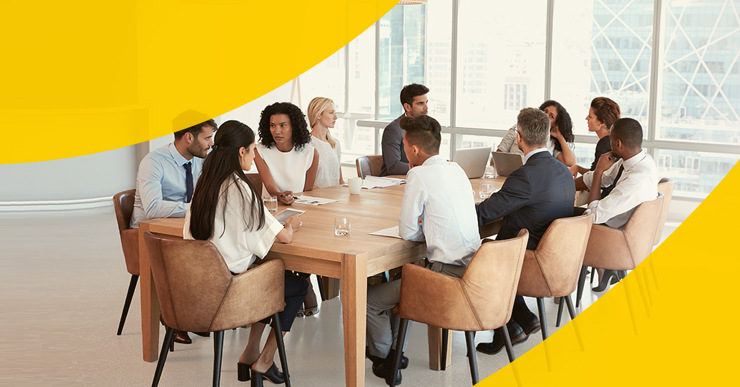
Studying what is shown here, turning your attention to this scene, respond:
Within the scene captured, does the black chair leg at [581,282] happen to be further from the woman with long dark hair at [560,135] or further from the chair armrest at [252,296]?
the chair armrest at [252,296]

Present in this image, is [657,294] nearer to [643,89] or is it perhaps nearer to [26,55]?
[643,89]

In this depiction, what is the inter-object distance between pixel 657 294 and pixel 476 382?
224cm

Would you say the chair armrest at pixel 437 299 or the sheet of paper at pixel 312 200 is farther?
the sheet of paper at pixel 312 200

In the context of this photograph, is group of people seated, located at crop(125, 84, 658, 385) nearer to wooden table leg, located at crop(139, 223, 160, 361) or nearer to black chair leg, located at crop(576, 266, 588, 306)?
wooden table leg, located at crop(139, 223, 160, 361)

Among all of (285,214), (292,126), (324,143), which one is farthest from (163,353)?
(324,143)

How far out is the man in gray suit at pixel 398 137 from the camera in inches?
241

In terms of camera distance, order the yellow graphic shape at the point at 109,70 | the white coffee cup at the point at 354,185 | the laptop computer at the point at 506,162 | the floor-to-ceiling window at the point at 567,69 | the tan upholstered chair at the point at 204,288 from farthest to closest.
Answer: the yellow graphic shape at the point at 109,70, the floor-to-ceiling window at the point at 567,69, the laptop computer at the point at 506,162, the white coffee cup at the point at 354,185, the tan upholstered chair at the point at 204,288

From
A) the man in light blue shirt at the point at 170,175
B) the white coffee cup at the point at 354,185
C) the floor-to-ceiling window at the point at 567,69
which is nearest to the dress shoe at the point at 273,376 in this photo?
the man in light blue shirt at the point at 170,175

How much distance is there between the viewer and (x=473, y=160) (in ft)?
19.2

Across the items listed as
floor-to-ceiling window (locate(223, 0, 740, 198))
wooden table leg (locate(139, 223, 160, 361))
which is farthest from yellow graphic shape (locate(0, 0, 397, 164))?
wooden table leg (locate(139, 223, 160, 361))

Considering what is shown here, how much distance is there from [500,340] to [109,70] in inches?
250

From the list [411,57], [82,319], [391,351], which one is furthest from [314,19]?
[391,351]

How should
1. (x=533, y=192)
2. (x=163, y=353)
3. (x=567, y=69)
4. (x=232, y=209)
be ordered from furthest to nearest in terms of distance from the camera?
(x=567, y=69)
(x=533, y=192)
(x=163, y=353)
(x=232, y=209)

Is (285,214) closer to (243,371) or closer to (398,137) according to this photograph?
(243,371)
